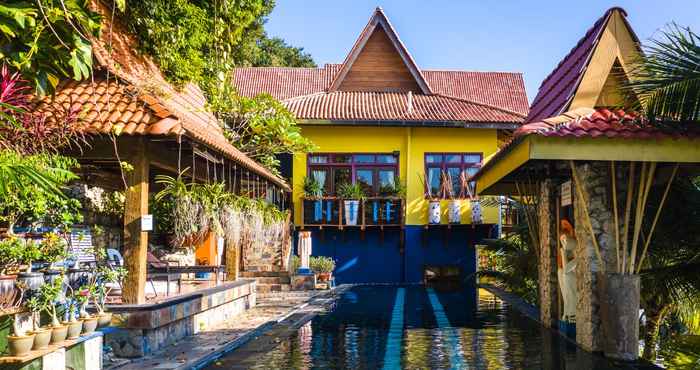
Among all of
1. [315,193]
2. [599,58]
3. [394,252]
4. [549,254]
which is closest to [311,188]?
[315,193]

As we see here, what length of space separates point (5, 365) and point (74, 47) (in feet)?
7.84

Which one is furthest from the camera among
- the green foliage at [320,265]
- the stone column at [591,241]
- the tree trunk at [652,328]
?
the green foliage at [320,265]

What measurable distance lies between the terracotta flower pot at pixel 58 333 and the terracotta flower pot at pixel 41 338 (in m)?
0.10

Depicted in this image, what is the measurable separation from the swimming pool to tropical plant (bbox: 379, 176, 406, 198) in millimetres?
8953

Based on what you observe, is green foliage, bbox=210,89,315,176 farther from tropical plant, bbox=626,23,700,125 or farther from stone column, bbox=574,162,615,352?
tropical plant, bbox=626,23,700,125

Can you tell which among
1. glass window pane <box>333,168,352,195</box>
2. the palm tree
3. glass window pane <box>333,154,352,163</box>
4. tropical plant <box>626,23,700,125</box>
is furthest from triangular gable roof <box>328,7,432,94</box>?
tropical plant <box>626,23,700,125</box>

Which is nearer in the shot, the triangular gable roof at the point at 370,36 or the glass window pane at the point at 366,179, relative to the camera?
the glass window pane at the point at 366,179

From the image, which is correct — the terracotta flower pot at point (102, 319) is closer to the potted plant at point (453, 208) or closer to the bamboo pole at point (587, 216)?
the bamboo pole at point (587, 216)

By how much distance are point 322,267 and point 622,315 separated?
A: 13.8m

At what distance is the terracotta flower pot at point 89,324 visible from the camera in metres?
6.43

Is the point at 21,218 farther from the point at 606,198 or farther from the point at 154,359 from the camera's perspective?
the point at 606,198

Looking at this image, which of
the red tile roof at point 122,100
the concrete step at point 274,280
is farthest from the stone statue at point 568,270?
the concrete step at point 274,280

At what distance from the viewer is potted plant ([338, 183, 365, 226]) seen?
2269 centimetres

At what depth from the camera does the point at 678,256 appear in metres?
8.47
